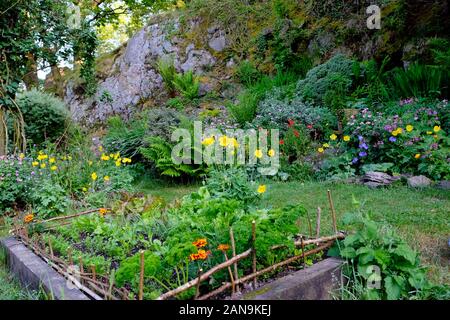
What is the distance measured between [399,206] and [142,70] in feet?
31.1

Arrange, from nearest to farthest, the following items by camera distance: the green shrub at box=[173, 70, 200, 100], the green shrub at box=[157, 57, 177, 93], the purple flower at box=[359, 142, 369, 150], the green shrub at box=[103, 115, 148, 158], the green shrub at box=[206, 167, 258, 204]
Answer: the green shrub at box=[206, 167, 258, 204] → the purple flower at box=[359, 142, 369, 150] → the green shrub at box=[103, 115, 148, 158] → the green shrub at box=[173, 70, 200, 100] → the green shrub at box=[157, 57, 177, 93]

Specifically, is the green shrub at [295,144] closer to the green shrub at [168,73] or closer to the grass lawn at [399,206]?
the grass lawn at [399,206]

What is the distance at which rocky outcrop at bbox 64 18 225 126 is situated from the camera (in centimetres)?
1150

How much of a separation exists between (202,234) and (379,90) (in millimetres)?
5579

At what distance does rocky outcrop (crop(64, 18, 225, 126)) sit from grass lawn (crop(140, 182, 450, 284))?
642cm

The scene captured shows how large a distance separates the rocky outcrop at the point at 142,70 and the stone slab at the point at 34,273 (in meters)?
8.53

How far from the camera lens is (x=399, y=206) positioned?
4047 millimetres

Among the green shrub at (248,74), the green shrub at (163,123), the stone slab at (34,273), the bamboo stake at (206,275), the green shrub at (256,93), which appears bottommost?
the stone slab at (34,273)

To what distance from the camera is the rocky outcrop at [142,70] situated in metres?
11.5

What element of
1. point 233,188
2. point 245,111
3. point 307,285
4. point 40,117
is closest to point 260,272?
point 307,285

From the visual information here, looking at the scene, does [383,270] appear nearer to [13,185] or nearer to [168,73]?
[13,185]

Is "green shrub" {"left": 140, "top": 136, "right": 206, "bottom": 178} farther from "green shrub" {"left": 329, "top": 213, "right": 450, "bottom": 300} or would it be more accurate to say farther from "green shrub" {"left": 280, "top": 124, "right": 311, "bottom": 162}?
"green shrub" {"left": 329, "top": 213, "right": 450, "bottom": 300}

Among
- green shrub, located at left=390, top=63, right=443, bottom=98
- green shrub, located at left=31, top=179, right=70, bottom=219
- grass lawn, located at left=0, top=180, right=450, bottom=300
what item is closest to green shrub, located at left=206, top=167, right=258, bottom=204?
grass lawn, located at left=0, top=180, right=450, bottom=300

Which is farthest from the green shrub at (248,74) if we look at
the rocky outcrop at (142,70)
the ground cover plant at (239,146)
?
the rocky outcrop at (142,70)
